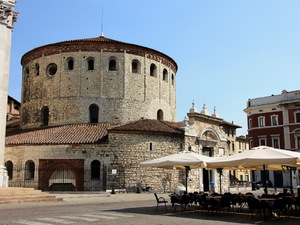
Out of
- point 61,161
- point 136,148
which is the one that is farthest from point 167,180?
point 61,161

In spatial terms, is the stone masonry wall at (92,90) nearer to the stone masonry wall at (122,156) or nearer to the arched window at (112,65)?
the arched window at (112,65)

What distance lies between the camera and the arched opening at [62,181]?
2714 centimetres

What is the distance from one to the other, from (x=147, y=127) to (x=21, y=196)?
1273 centimetres

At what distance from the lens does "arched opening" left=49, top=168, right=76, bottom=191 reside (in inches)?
1069

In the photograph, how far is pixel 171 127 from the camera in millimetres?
29828

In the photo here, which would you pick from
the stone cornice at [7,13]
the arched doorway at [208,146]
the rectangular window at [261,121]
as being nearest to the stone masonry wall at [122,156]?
the arched doorway at [208,146]

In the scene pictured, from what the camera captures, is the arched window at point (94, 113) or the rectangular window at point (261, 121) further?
the rectangular window at point (261, 121)

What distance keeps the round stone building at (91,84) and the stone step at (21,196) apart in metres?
12.8

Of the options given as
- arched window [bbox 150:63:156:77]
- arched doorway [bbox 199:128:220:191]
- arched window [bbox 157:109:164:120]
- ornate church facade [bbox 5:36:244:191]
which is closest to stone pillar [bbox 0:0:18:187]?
ornate church facade [bbox 5:36:244:191]

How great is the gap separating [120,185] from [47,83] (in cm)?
1256

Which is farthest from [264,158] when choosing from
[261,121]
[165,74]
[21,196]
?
[261,121]

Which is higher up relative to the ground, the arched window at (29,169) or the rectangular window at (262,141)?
the rectangular window at (262,141)

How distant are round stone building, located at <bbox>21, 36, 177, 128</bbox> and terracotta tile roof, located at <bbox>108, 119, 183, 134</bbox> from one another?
7.77 feet

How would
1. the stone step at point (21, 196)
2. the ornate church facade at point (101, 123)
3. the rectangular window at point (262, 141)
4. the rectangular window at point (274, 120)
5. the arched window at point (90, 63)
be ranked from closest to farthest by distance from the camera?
the stone step at point (21, 196) → the ornate church facade at point (101, 123) → the arched window at point (90, 63) → the rectangular window at point (274, 120) → the rectangular window at point (262, 141)
